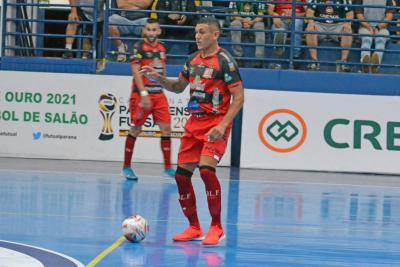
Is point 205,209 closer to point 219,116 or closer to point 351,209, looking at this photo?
point 351,209

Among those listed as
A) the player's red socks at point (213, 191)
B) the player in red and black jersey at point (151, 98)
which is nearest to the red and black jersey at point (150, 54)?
the player in red and black jersey at point (151, 98)

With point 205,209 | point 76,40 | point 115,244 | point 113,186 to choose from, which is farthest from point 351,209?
point 76,40

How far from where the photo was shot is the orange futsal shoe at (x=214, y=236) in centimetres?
936

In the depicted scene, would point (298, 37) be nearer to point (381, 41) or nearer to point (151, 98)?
point (381, 41)

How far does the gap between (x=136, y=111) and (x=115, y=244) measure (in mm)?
5843

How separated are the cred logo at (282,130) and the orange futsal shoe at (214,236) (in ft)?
27.2

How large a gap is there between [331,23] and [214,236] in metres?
10.5

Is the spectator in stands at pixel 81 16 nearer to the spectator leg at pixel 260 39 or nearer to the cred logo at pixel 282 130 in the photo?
the spectator leg at pixel 260 39

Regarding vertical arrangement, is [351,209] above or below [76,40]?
below

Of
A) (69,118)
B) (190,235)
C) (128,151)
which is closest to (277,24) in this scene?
(69,118)

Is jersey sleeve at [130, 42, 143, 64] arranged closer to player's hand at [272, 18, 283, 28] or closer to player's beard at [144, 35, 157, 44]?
player's beard at [144, 35, 157, 44]

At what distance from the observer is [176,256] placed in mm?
8766

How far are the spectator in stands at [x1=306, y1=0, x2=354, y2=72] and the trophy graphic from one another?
4.08 m

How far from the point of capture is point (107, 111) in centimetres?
1817
